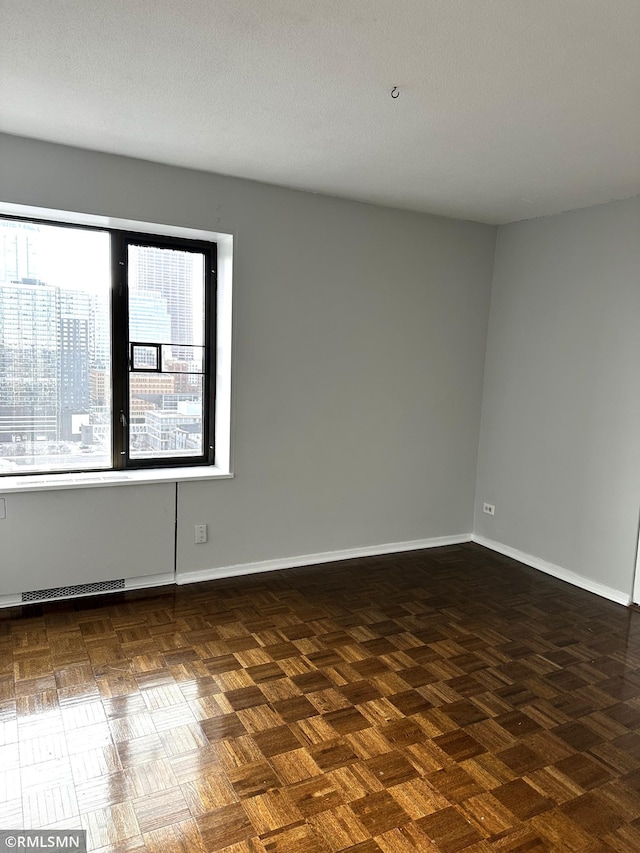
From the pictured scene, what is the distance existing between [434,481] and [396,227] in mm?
1929

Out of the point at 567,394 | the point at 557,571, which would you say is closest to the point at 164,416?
the point at 567,394

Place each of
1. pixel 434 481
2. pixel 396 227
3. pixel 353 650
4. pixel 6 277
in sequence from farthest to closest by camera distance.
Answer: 1. pixel 434 481
2. pixel 396 227
3. pixel 6 277
4. pixel 353 650

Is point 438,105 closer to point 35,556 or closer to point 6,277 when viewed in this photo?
point 6,277

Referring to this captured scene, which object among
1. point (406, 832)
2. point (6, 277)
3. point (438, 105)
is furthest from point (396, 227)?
point (406, 832)

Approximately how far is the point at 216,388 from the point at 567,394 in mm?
2419

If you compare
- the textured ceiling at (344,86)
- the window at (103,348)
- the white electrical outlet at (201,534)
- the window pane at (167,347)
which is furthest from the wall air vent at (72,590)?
the textured ceiling at (344,86)

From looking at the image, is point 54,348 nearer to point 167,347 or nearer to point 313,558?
point 167,347

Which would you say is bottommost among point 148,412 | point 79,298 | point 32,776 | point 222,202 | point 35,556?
point 32,776

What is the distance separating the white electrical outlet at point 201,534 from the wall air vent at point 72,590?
1.68 feet

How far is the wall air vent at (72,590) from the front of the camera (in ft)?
11.4

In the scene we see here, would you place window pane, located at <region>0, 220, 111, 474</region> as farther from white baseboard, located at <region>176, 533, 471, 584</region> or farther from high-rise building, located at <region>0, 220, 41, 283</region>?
white baseboard, located at <region>176, 533, 471, 584</region>

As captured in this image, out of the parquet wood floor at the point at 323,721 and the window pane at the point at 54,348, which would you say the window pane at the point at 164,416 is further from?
the parquet wood floor at the point at 323,721

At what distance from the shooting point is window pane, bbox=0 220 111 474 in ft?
11.3

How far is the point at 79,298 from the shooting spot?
362 centimetres
